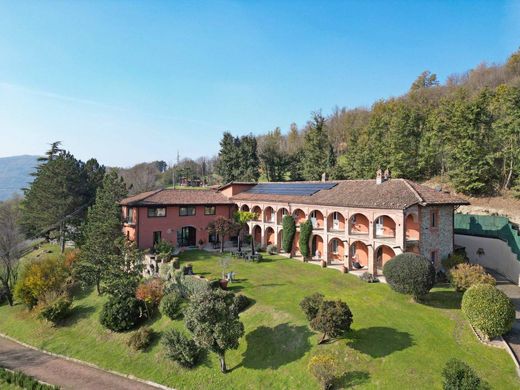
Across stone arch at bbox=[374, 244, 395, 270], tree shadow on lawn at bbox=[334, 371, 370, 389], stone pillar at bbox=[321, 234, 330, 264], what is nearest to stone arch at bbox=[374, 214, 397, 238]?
stone arch at bbox=[374, 244, 395, 270]

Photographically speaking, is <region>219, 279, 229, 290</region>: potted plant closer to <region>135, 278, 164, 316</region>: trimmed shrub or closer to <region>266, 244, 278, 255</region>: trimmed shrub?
<region>135, 278, 164, 316</region>: trimmed shrub

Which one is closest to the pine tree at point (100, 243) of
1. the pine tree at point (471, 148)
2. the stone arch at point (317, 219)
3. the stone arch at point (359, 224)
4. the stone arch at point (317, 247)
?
the stone arch at point (317, 219)

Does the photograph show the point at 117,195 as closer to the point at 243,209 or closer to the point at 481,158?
the point at 243,209

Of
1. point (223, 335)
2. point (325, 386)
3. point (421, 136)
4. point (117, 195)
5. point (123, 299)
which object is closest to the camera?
point (325, 386)

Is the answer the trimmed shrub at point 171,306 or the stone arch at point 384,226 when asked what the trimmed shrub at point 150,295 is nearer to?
the trimmed shrub at point 171,306

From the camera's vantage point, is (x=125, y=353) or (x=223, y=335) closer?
(x=223, y=335)

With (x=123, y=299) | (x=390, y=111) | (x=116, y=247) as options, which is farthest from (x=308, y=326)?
(x=390, y=111)

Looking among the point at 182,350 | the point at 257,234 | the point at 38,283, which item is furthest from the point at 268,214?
the point at 38,283
